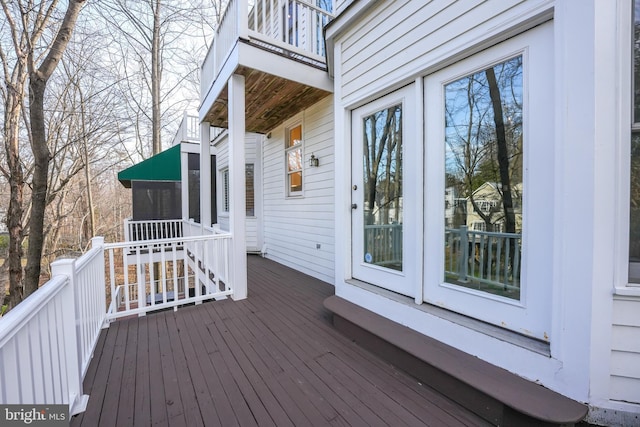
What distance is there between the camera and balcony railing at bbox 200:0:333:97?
3.47 metres

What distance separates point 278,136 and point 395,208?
157 inches

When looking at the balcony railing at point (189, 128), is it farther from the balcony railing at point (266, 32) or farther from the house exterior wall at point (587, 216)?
the house exterior wall at point (587, 216)

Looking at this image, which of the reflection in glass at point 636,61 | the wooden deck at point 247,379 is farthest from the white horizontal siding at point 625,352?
the reflection in glass at point 636,61

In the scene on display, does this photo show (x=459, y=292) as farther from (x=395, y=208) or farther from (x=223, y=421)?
(x=223, y=421)

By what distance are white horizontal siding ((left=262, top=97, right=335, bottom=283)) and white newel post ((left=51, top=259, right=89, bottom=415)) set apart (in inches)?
123

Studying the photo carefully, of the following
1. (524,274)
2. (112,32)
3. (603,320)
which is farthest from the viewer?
(112,32)

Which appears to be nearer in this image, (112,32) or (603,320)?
(603,320)

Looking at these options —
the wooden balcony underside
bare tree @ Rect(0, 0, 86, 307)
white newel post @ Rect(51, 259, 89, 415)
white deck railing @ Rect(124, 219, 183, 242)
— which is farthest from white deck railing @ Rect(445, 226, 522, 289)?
white deck railing @ Rect(124, 219, 183, 242)

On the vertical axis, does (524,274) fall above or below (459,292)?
above

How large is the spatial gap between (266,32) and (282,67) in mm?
924

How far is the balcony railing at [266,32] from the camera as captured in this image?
3.47 meters

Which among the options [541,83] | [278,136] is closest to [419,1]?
[541,83]

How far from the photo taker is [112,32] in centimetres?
823

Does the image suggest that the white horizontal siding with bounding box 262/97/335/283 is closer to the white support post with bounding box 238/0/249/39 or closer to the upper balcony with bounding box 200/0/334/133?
the upper balcony with bounding box 200/0/334/133
